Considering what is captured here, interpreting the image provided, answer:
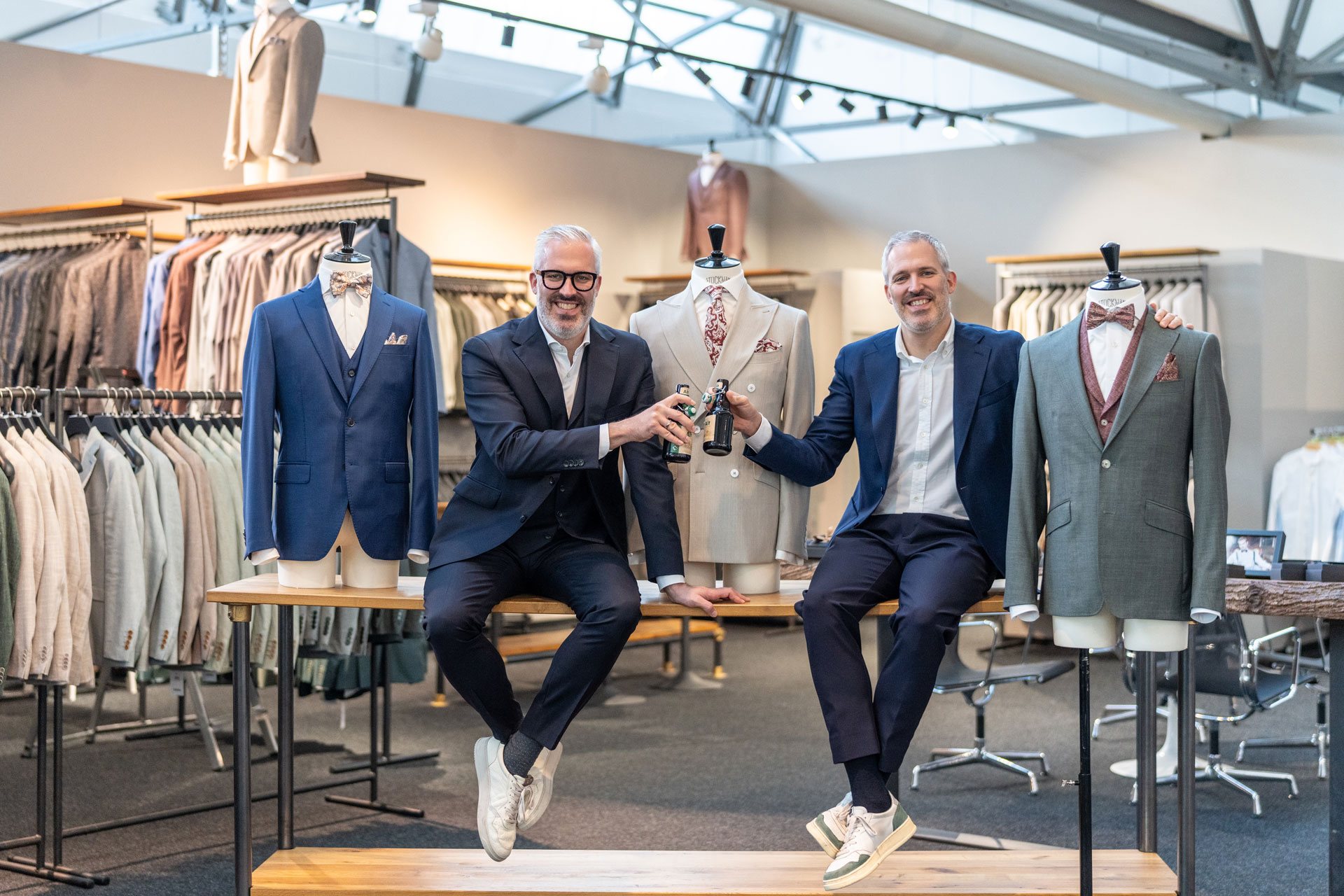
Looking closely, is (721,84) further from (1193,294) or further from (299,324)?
(299,324)

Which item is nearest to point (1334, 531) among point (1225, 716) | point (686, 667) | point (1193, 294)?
point (1193, 294)

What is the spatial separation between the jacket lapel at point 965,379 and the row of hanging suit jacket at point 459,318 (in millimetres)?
4807

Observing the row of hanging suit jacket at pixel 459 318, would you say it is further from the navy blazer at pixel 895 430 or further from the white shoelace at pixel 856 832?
the white shoelace at pixel 856 832

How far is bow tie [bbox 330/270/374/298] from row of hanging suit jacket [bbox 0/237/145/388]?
376 centimetres

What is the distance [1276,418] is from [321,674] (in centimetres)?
601

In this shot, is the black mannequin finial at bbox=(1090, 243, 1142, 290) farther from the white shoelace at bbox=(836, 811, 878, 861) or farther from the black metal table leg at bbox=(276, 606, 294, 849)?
the black metal table leg at bbox=(276, 606, 294, 849)

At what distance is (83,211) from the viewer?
677 centimetres

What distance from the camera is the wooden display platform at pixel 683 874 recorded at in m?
3.21

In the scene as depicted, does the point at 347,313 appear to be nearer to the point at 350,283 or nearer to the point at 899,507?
the point at 350,283

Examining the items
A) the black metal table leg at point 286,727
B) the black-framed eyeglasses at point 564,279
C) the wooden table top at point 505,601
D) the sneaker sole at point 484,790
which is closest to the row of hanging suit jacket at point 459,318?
the black metal table leg at point 286,727

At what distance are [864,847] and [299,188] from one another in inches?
164

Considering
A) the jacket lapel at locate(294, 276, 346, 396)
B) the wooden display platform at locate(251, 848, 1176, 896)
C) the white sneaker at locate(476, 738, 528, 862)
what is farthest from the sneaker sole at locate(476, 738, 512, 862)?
the jacket lapel at locate(294, 276, 346, 396)

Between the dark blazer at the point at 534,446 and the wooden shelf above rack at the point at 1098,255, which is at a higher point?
the wooden shelf above rack at the point at 1098,255

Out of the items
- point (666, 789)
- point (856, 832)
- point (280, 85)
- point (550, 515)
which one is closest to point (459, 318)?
point (280, 85)
